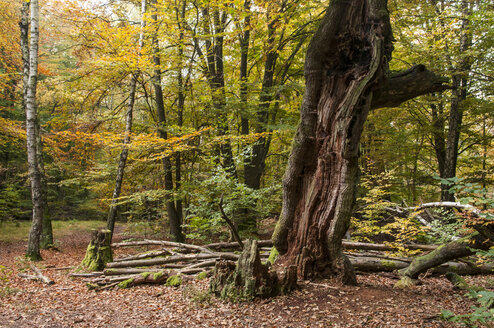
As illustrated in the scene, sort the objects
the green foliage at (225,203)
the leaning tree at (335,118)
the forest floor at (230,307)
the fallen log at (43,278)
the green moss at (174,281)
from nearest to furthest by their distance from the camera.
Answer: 1. the forest floor at (230,307)
2. the leaning tree at (335,118)
3. the green moss at (174,281)
4. the fallen log at (43,278)
5. the green foliage at (225,203)

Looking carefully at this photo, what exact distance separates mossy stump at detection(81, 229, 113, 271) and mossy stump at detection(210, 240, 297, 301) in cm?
439

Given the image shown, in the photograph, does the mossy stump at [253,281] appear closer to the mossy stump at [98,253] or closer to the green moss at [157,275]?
the green moss at [157,275]

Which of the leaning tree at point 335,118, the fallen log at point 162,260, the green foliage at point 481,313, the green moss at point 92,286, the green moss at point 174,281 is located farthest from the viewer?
the fallen log at point 162,260

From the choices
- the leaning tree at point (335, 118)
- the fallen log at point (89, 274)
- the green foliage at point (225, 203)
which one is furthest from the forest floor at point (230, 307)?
the green foliage at point (225, 203)

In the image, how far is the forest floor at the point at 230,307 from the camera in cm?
412

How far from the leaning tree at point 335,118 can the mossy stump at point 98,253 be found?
5285 millimetres

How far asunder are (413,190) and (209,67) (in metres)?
11.2

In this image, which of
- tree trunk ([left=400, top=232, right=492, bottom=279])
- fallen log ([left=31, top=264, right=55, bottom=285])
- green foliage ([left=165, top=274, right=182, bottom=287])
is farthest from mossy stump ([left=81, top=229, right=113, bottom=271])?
tree trunk ([left=400, top=232, right=492, bottom=279])

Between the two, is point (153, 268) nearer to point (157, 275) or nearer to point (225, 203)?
point (157, 275)

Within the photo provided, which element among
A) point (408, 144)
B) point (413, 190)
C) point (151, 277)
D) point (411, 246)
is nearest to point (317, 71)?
point (411, 246)

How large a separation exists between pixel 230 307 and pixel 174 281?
2.20 m

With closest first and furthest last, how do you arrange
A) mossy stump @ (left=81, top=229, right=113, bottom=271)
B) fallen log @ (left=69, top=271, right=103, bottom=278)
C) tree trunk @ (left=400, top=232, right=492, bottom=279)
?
tree trunk @ (left=400, top=232, right=492, bottom=279), fallen log @ (left=69, top=271, right=103, bottom=278), mossy stump @ (left=81, top=229, right=113, bottom=271)

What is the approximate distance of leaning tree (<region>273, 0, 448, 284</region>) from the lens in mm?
4832

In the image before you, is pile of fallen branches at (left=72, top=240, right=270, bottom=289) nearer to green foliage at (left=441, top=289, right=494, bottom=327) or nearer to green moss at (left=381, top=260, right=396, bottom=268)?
green moss at (left=381, top=260, right=396, bottom=268)
